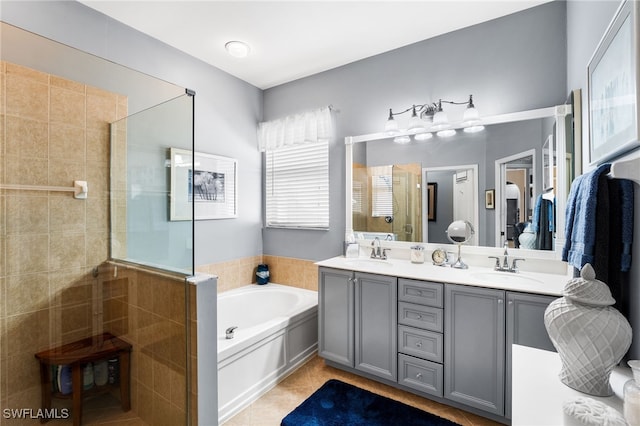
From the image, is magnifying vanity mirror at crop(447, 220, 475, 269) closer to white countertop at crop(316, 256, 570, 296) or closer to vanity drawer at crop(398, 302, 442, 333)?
white countertop at crop(316, 256, 570, 296)

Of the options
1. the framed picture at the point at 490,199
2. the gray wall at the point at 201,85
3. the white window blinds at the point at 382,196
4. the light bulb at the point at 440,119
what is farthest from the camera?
the white window blinds at the point at 382,196

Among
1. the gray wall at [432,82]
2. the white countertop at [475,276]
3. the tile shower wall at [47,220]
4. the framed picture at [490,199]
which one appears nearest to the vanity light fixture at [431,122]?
the gray wall at [432,82]

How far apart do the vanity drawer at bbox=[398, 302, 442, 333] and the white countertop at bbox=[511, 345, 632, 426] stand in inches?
31.8

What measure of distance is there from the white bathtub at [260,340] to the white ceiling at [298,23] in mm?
2314

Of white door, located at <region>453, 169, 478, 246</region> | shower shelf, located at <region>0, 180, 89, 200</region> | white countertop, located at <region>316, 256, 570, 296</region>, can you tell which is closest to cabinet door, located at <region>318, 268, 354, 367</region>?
white countertop, located at <region>316, 256, 570, 296</region>

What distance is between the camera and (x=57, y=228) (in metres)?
1.89

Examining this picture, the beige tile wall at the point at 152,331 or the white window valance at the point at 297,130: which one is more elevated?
the white window valance at the point at 297,130

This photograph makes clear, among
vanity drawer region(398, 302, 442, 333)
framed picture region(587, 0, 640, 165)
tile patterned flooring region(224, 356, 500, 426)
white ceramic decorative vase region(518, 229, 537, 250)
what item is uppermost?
framed picture region(587, 0, 640, 165)

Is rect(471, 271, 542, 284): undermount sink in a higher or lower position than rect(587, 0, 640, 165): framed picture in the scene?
lower

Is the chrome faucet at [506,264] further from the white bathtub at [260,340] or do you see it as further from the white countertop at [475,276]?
the white bathtub at [260,340]

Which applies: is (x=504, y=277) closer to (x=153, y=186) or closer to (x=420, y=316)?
(x=420, y=316)

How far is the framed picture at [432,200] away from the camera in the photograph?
8.13 feet

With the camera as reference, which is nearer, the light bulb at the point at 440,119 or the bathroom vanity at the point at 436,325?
the bathroom vanity at the point at 436,325

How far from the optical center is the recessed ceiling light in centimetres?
257
